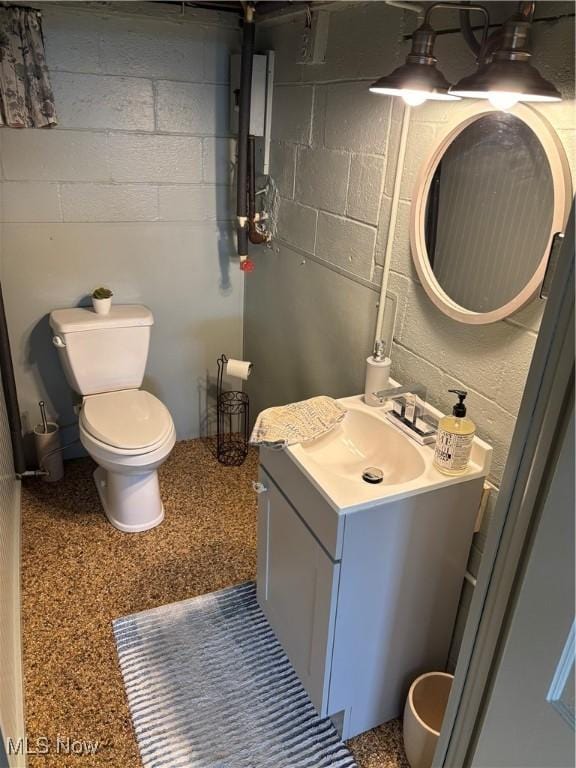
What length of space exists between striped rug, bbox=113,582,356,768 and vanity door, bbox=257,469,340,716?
5.0 inches

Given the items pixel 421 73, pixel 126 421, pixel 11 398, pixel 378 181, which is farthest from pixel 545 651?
pixel 11 398

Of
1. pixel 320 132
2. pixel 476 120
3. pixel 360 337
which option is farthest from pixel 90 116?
pixel 476 120

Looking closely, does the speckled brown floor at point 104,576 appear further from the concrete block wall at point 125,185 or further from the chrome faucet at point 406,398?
the chrome faucet at point 406,398

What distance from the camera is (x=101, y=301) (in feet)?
8.50

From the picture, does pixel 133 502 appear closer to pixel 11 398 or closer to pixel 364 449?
pixel 11 398

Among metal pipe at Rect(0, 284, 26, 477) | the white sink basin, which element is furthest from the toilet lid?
the white sink basin

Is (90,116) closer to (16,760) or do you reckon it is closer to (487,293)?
(487,293)

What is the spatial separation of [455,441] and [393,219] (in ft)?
2.42

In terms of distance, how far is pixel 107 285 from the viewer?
275cm

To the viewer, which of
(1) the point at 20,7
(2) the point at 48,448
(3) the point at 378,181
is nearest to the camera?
(3) the point at 378,181

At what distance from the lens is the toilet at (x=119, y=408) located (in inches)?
91.3

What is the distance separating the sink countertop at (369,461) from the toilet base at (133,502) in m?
0.99

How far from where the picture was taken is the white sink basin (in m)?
1.68

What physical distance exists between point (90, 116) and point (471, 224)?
1745 millimetres
